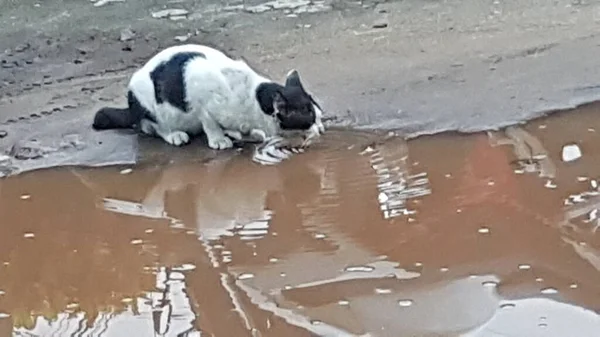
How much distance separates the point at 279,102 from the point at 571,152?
152 centimetres

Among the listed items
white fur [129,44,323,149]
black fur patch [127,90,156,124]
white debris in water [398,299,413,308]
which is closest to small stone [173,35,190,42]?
black fur patch [127,90,156,124]

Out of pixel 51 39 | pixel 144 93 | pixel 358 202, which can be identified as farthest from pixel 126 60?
pixel 358 202

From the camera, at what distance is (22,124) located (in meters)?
7.10

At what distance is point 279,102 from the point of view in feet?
20.9

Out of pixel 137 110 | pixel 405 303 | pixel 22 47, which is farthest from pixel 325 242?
pixel 22 47

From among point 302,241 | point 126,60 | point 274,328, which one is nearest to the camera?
point 274,328

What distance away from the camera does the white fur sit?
652 centimetres

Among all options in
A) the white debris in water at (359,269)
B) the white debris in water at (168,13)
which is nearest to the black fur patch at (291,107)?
the white debris in water at (359,269)

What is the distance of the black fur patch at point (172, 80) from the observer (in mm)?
6578

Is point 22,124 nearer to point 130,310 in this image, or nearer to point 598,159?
point 130,310

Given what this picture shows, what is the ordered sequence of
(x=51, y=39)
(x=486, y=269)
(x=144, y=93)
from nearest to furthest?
(x=486, y=269) → (x=144, y=93) → (x=51, y=39)

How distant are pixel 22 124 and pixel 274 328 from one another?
3196 mm

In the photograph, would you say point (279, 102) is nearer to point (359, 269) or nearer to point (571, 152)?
point (571, 152)

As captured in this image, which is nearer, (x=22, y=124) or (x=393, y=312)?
(x=393, y=312)
